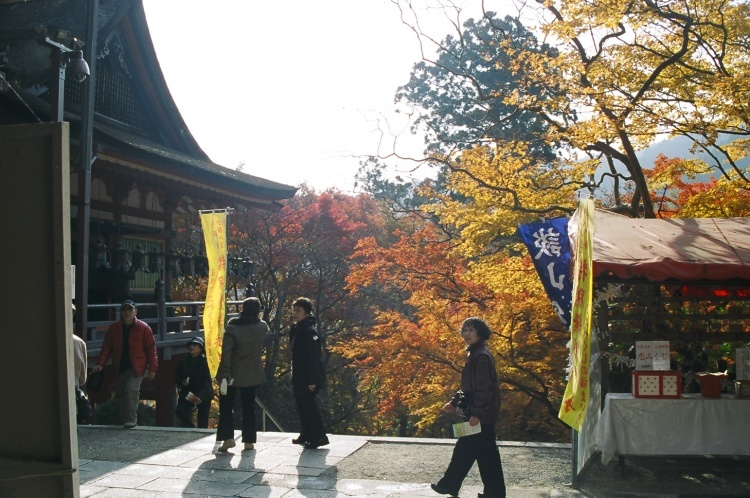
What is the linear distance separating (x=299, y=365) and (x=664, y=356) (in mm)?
3677

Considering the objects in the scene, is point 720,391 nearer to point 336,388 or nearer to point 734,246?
point 734,246

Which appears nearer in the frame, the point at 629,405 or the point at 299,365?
the point at 629,405

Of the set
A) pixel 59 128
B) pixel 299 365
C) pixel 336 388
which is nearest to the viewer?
pixel 59 128

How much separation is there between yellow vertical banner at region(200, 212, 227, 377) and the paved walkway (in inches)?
41.5

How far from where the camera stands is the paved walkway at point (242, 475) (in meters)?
6.41

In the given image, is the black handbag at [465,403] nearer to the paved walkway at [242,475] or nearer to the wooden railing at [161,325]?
the paved walkway at [242,475]

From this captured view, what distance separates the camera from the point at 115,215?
14.2m

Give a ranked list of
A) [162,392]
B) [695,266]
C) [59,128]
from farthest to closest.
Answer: [162,392], [695,266], [59,128]

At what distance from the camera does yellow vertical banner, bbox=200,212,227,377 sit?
8.88m

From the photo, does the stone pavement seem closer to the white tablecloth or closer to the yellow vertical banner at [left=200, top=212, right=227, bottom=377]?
the white tablecloth

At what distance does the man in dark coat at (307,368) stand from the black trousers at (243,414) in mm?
505

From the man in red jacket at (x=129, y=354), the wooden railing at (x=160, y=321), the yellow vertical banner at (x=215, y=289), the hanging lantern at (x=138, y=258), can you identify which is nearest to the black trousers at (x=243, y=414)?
the yellow vertical banner at (x=215, y=289)

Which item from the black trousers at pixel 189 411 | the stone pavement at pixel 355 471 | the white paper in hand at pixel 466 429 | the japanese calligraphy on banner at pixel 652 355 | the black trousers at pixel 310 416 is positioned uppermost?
the japanese calligraphy on banner at pixel 652 355

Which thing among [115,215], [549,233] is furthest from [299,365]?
[115,215]
